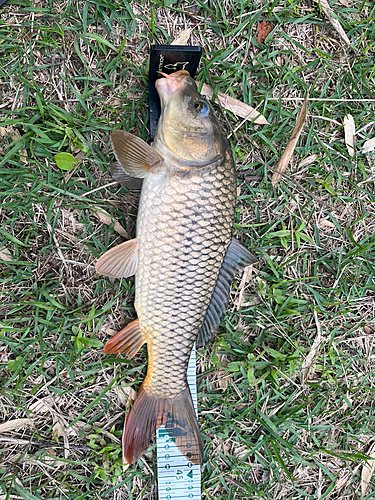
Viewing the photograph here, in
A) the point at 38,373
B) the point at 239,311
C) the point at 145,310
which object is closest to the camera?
the point at 145,310

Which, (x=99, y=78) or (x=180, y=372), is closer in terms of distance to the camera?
(x=180, y=372)

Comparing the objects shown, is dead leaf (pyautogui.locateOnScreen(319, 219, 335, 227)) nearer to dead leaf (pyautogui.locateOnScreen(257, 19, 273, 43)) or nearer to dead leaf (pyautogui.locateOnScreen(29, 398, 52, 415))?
dead leaf (pyautogui.locateOnScreen(257, 19, 273, 43))

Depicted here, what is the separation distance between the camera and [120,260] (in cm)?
202

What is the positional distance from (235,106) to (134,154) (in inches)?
34.4

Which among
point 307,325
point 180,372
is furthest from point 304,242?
point 180,372

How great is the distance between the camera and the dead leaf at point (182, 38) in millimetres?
2316

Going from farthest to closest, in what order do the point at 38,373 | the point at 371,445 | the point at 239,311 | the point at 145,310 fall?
the point at 371,445, the point at 239,311, the point at 38,373, the point at 145,310

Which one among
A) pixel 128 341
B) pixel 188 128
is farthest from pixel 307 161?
pixel 128 341

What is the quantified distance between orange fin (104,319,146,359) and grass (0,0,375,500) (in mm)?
201

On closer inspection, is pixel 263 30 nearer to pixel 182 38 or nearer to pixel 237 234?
pixel 182 38

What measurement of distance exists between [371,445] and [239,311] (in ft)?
4.56

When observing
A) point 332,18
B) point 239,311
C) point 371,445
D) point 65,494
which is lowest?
point 371,445

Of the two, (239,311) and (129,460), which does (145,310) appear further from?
(129,460)

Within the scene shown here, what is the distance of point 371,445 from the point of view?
2.62m
